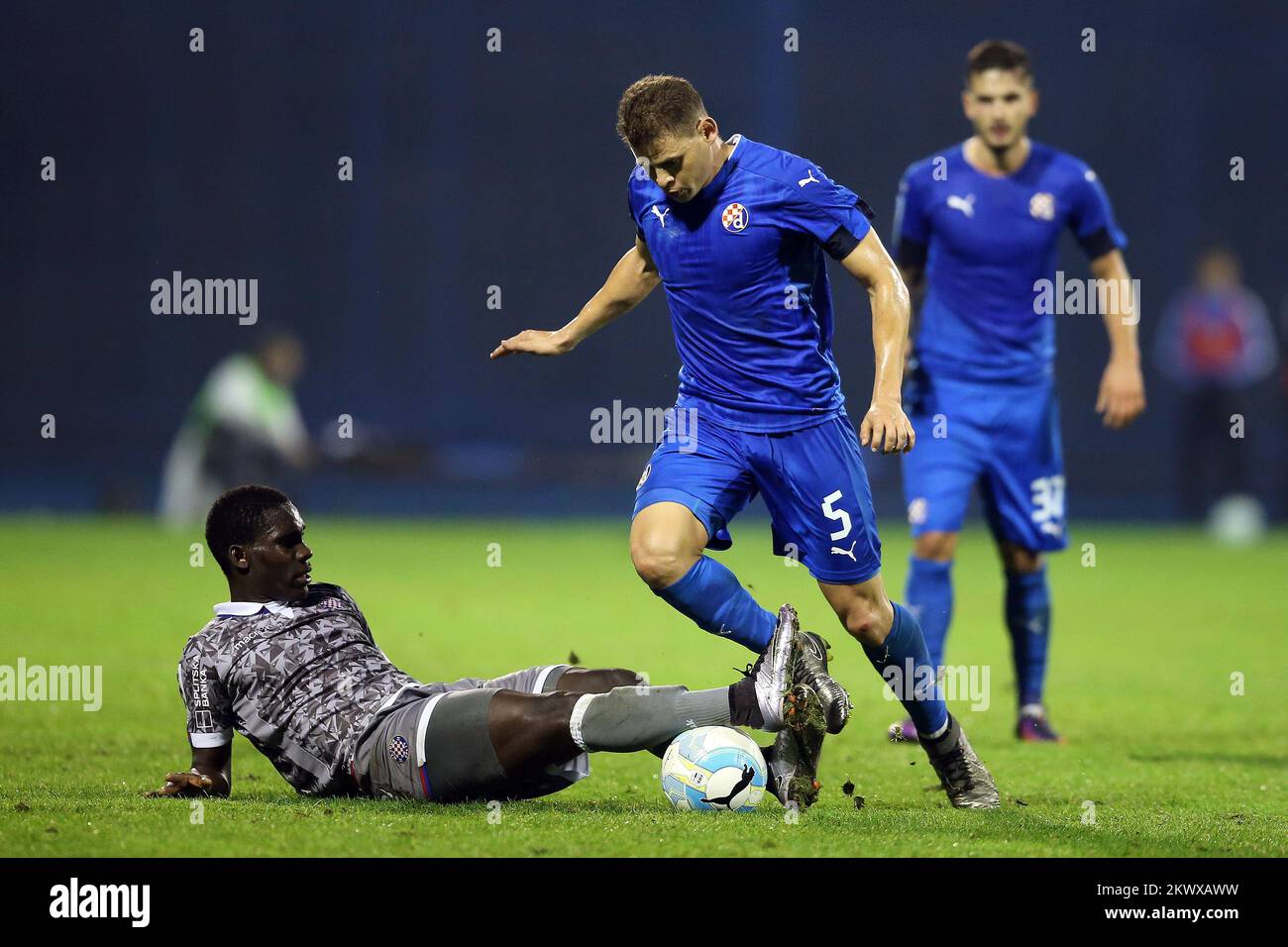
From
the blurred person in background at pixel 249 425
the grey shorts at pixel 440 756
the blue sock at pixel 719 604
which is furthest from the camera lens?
the blurred person in background at pixel 249 425

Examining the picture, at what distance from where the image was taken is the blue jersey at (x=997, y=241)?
732 centimetres

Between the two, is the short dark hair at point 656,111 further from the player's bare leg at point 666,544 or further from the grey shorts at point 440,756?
the grey shorts at point 440,756

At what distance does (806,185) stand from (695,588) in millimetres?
1249

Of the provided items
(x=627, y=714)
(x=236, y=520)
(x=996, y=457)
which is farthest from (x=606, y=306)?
(x=996, y=457)

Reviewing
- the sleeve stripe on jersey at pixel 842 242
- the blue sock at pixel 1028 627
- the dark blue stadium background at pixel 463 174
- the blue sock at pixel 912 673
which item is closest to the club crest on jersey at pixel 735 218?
the sleeve stripe on jersey at pixel 842 242

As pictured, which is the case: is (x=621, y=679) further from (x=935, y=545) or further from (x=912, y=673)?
(x=935, y=545)

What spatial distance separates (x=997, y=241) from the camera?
7.31m

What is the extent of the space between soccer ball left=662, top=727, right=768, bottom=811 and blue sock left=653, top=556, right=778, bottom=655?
0.37 meters

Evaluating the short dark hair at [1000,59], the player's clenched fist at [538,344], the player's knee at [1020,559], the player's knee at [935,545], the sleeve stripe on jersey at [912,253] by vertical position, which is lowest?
the player's knee at [1020,559]

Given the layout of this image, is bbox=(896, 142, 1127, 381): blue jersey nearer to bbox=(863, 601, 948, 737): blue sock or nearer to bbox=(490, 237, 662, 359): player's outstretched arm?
bbox=(490, 237, 662, 359): player's outstretched arm

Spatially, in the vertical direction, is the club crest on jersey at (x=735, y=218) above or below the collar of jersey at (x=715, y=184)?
below

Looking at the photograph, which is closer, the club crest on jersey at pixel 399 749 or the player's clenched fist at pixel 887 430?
the player's clenched fist at pixel 887 430

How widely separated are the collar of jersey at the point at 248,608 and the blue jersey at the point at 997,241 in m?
3.24
